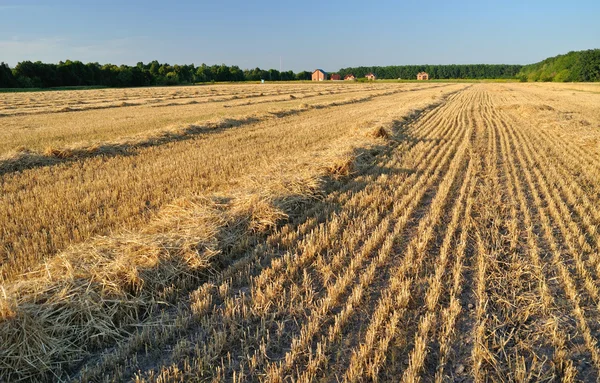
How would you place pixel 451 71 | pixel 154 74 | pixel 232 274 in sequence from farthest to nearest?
pixel 451 71, pixel 154 74, pixel 232 274

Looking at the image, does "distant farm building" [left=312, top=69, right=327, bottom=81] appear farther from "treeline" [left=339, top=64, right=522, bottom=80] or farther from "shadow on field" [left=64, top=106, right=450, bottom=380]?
"shadow on field" [left=64, top=106, right=450, bottom=380]

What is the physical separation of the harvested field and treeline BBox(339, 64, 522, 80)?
519ft

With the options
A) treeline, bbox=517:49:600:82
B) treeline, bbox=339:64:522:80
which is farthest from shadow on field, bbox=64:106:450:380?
treeline, bbox=339:64:522:80

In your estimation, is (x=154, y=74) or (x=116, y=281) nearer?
(x=116, y=281)

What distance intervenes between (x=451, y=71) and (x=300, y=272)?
169m

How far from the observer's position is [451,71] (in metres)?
154

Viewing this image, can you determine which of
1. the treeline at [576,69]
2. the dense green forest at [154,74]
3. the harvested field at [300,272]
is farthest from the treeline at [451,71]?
the harvested field at [300,272]

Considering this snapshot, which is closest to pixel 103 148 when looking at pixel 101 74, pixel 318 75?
pixel 101 74

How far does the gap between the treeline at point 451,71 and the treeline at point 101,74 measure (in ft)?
252

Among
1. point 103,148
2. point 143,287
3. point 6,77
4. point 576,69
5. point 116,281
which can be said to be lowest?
point 143,287

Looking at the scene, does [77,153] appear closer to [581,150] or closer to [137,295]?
[137,295]

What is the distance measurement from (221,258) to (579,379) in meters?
3.82

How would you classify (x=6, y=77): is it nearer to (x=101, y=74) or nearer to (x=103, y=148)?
(x=101, y=74)

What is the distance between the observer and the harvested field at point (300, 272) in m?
3.19
